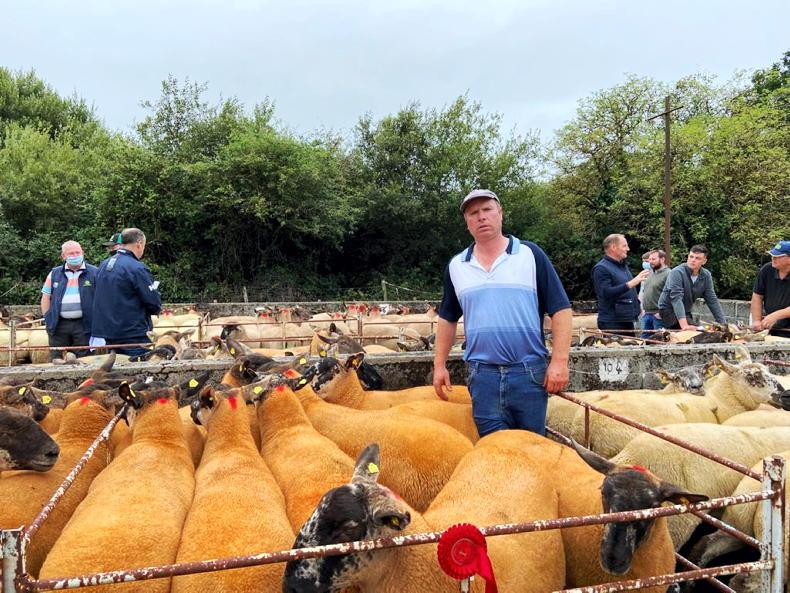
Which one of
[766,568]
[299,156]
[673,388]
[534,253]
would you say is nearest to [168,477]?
[534,253]

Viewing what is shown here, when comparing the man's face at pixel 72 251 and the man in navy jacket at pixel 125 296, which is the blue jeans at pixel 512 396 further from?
the man's face at pixel 72 251

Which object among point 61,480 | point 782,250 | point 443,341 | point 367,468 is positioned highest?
point 782,250

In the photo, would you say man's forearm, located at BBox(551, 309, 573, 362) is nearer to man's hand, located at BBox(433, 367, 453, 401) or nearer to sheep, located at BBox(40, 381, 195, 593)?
man's hand, located at BBox(433, 367, 453, 401)

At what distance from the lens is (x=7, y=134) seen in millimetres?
28656

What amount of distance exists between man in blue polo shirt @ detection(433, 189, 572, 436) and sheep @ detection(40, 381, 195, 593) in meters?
1.84

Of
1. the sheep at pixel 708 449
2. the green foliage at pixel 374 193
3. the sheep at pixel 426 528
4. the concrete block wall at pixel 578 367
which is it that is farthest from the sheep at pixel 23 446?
the green foliage at pixel 374 193

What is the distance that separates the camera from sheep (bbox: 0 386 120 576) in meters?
2.79

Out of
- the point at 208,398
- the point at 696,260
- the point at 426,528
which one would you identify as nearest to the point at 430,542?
the point at 426,528

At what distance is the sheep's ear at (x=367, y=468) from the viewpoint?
224cm

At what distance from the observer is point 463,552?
1.80m

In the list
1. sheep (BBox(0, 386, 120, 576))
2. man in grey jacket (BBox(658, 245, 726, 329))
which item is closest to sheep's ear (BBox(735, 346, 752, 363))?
man in grey jacket (BBox(658, 245, 726, 329))

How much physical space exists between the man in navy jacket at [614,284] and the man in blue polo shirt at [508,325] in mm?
4093

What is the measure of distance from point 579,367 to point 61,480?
4935 mm

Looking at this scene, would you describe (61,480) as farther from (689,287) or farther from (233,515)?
(689,287)
